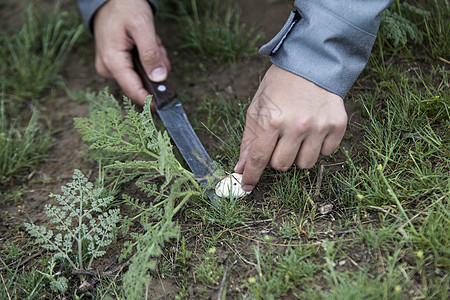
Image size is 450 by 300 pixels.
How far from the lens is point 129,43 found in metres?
2.61

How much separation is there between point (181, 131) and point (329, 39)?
911 millimetres

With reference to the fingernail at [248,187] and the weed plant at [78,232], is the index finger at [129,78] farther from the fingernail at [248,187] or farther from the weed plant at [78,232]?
the fingernail at [248,187]

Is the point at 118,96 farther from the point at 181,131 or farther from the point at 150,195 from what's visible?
the point at 150,195

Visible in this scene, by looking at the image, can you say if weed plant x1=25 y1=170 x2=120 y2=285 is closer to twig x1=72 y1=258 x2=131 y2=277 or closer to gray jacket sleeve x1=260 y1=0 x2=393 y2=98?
twig x1=72 y1=258 x2=131 y2=277

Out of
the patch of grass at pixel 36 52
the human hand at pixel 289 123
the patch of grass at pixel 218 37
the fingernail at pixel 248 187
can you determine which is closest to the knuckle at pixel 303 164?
the human hand at pixel 289 123

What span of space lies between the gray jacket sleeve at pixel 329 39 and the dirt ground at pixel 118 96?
0.49 metres

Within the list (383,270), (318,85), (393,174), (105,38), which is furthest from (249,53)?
(383,270)

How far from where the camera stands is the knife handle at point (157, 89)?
236 centimetres

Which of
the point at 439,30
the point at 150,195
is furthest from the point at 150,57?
the point at 439,30

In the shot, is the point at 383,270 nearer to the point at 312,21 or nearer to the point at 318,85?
the point at 318,85

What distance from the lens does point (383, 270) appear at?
1.63 m

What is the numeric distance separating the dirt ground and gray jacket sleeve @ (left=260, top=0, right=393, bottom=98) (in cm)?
49

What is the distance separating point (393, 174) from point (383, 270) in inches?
19.3

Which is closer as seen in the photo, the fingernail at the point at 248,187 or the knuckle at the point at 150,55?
the fingernail at the point at 248,187
